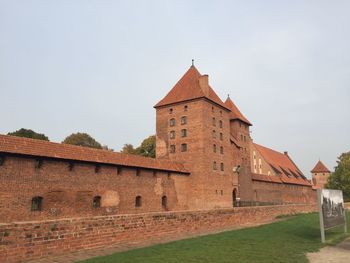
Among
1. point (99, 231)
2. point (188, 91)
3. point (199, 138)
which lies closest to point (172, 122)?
point (188, 91)

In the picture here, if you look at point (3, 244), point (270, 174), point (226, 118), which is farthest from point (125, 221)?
point (270, 174)

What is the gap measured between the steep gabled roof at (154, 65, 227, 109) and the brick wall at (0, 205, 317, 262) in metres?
14.6

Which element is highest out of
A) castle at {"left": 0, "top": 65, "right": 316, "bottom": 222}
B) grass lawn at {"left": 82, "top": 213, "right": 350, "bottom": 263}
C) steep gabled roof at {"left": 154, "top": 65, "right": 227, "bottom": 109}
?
steep gabled roof at {"left": 154, "top": 65, "right": 227, "bottom": 109}

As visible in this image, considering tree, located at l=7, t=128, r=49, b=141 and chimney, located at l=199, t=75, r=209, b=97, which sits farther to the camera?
tree, located at l=7, t=128, r=49, b=141

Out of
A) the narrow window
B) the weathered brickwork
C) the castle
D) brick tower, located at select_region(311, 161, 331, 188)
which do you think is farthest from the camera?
brick tower, located at select_region(311, 161, 331, 188)

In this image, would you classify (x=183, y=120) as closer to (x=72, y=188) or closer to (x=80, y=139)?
(x=72, y=188)

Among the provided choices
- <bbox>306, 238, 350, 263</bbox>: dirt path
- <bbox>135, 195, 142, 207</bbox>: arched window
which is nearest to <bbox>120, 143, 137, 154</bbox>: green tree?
<bbox>135, 195, 142, 207</bbox>: arched window

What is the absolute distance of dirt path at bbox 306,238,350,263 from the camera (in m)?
8.70

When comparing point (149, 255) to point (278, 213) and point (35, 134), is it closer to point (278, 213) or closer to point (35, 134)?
point (278, 213)

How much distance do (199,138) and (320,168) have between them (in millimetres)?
59434

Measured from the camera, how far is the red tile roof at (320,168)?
3083 inches

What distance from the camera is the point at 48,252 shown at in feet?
30.7

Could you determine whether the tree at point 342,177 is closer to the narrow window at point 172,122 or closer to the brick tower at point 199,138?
the brick tower at point 199,138

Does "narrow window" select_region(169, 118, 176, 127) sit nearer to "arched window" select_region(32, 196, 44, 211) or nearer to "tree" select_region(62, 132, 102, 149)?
"arched window" select_region(32, 196, 44, 211)
